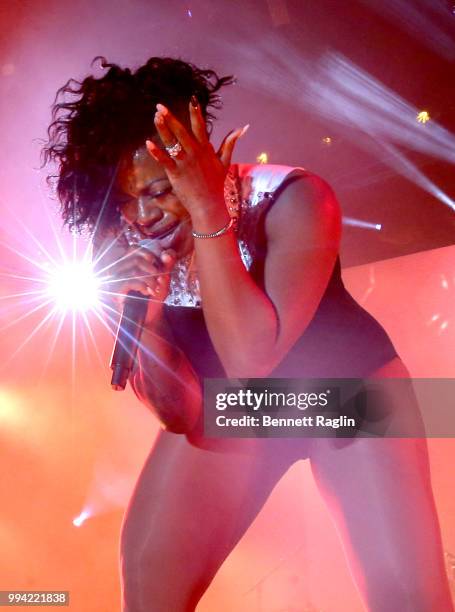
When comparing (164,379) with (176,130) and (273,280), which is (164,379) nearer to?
(273,280)

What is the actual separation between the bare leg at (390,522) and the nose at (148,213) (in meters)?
0.41

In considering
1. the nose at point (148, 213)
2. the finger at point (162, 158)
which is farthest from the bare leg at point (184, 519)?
the finger at point (162, 158)

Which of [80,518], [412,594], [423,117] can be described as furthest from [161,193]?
[80,518]

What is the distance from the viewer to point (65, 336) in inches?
95.7

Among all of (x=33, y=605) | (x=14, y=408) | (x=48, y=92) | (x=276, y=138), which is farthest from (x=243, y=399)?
(x=14, y=408)

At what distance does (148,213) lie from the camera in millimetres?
777

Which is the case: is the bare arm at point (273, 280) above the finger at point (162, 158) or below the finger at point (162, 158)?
below

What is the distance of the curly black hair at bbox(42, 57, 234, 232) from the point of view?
90 cm

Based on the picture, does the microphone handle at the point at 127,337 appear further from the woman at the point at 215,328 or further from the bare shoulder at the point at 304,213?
the bare shoulder at the point at 304,213

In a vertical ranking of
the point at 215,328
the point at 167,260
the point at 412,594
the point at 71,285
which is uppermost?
the point at 71,285

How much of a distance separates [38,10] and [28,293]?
1.03 meters

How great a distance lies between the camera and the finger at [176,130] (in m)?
0.57

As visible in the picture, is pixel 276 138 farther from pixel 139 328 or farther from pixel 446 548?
pixel 446 548

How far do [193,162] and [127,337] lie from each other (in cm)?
24
